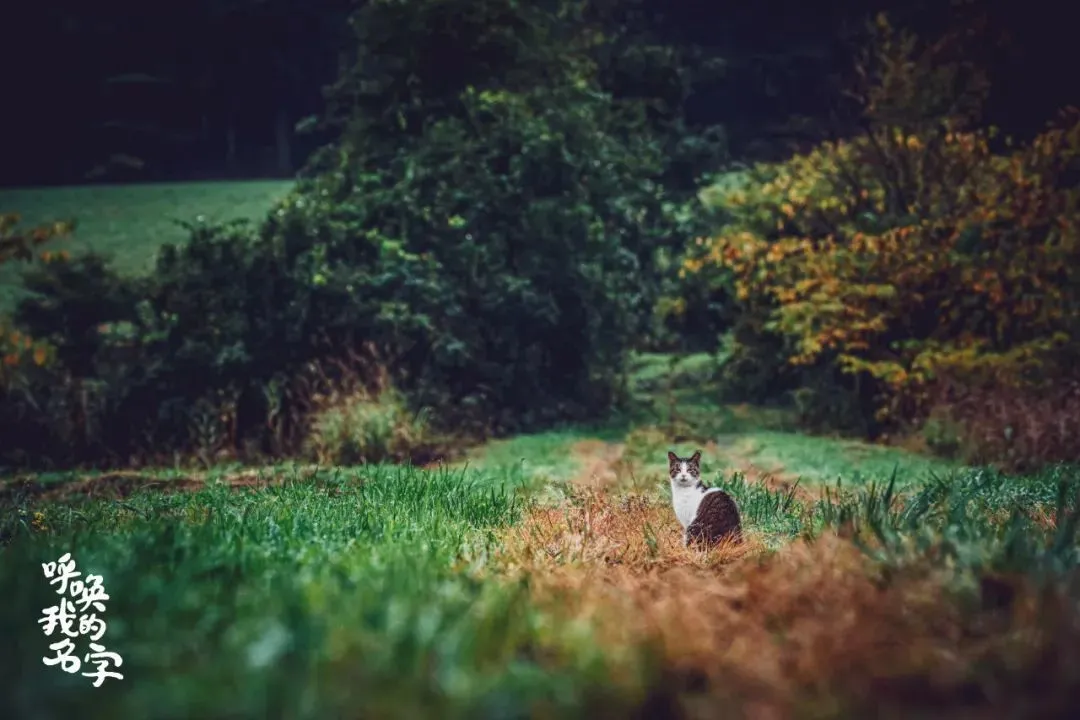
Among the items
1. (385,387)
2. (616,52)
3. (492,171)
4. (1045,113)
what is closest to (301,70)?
(616,52)

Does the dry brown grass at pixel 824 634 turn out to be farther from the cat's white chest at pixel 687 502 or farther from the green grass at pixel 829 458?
the green grass at pixel 829 458

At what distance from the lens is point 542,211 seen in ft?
43.4

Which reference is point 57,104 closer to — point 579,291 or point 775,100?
point 579,291

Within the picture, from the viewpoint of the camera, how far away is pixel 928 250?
1168 cm

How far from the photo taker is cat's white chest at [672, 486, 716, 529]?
4.84 m

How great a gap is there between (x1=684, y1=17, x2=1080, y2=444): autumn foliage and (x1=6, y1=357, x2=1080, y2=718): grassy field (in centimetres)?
707

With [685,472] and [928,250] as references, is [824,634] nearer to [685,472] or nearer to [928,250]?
[685,472]

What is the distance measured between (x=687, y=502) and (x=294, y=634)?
2.82m

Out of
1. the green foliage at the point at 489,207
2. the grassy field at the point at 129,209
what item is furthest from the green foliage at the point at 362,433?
the grassy field at the point at 129,209

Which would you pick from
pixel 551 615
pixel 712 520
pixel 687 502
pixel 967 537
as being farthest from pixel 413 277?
pixel 551 615

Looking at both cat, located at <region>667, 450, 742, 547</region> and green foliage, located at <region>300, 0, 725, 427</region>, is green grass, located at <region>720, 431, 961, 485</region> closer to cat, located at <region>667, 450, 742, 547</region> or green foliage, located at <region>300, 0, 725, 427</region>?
green foliage, located at <region>300, 0, 725, 427</region>

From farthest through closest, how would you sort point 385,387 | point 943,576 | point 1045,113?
point 1045,113, point 385,387, point 943,576

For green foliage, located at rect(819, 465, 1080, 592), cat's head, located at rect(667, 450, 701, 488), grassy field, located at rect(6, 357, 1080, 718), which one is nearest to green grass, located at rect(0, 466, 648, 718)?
grassy field, located at rect(6, 357, 1080, 718)

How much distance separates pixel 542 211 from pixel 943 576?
10.6 m
